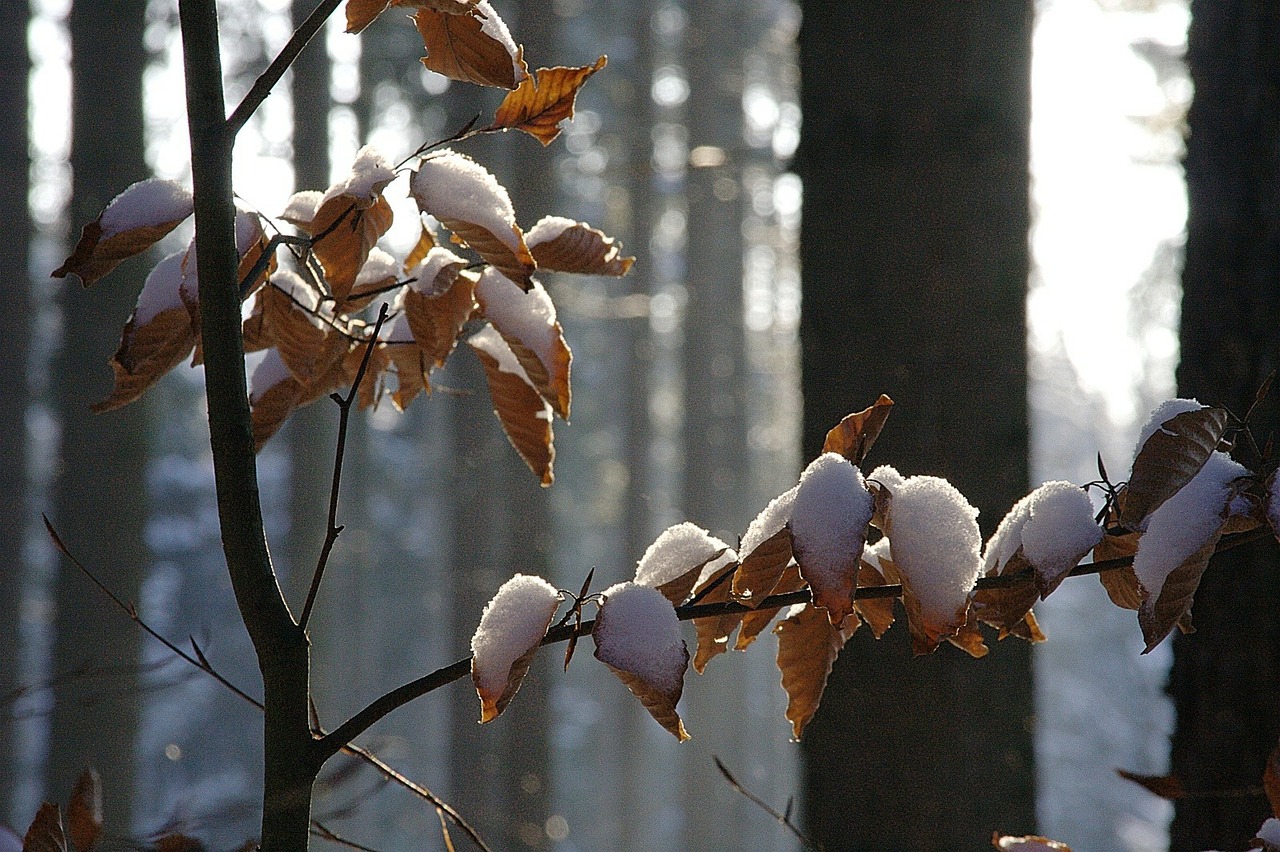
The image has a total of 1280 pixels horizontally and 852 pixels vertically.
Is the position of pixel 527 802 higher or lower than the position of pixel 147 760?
higher

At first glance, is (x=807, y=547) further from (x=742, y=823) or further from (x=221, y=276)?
(x=742, y=823)

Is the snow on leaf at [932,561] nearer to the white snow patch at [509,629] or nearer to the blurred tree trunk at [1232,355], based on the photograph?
the white snow patch at [509,629]

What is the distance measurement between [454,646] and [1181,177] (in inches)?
294

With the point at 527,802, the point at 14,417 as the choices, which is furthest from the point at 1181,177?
the point at 527,802

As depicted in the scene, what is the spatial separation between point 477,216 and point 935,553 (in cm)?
38

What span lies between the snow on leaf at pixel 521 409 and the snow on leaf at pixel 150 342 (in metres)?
0.23

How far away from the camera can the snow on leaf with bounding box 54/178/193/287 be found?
0.73 metres

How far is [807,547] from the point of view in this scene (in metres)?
0.62

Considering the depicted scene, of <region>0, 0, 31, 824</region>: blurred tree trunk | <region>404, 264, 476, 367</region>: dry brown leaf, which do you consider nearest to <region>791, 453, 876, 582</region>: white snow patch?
<region>404, 264, 476, 367</region>: dry brown leaf

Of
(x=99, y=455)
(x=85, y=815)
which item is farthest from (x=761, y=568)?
(x=99, y=455)

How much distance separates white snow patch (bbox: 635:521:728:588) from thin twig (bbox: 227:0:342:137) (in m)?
0.41

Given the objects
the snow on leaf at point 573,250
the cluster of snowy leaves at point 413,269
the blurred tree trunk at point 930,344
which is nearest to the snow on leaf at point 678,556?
the cluster of snowy leaves at point 413,269

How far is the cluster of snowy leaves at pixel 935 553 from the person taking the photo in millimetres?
628

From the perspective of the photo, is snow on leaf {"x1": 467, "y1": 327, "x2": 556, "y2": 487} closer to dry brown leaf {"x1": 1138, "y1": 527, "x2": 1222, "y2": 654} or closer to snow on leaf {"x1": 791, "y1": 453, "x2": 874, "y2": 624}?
snow on leaf {"x1": 791, "y1": 453, "x2": 874, "y2": 624}
